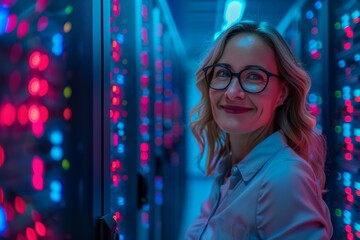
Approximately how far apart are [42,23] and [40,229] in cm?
50

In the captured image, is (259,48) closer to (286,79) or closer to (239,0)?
(286,79)

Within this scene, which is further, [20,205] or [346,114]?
[346,114]

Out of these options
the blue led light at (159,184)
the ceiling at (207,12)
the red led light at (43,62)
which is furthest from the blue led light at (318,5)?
the red led light at (43,62)

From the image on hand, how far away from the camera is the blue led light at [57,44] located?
88 cm

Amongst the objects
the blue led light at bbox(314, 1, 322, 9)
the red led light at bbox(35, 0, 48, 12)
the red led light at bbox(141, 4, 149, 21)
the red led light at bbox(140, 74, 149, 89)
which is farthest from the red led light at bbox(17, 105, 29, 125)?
the blue led light at bbox(314, 1, 322, 9)

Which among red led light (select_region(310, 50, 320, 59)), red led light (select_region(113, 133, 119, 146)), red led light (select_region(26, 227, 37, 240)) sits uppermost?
red led light (select_region(310, 50, 320, 59))

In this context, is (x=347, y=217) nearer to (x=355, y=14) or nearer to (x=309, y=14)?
(x=355, y=14)

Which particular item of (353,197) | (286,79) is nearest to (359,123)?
(353,197)

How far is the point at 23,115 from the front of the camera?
84 cm

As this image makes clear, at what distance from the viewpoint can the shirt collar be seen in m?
0.96

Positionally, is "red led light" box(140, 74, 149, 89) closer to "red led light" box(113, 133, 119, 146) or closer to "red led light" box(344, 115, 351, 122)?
"red led light" box(113, 133, 119, 146)

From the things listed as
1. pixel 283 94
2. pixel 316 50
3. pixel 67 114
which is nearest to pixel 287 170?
pixel 283 94

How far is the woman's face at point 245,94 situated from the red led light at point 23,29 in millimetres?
521

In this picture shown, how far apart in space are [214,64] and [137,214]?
2.93 feet
